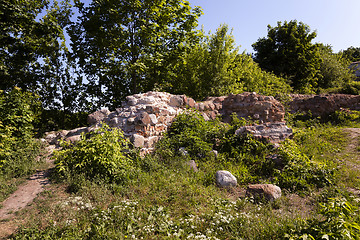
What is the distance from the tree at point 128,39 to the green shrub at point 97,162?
459 centimetres

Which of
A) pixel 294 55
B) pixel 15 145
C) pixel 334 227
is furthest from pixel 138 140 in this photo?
pixel 294 55

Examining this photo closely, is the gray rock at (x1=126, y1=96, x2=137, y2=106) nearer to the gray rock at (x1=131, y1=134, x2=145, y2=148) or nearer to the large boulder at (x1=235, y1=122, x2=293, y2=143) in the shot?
the gray rock at (x1=131, y1=134, x2=145, y2=148)

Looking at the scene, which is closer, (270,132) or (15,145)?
(15,145)

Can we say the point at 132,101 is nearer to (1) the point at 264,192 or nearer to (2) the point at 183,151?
(2) the point at 183,151

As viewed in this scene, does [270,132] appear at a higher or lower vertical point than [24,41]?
lower

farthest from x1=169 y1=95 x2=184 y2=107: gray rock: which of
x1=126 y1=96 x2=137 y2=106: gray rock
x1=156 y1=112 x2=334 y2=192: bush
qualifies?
x1=126 y1=96 x2=137 y2=106: gray rock

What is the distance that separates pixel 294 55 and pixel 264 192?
63.5 ft

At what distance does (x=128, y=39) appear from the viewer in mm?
9750

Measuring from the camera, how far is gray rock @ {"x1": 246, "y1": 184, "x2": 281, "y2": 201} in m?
4.39

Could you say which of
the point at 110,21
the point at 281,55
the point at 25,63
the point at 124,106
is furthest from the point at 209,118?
the point at 281,55

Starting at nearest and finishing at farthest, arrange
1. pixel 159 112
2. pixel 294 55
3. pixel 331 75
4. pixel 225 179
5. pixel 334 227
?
pixel 334 227, pixel 225 179, pixel 159 112, pixel 294 55, pixel 331 75

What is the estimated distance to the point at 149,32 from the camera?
915cm

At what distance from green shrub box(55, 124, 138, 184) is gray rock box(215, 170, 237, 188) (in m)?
1.96

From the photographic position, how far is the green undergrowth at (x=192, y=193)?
324 centimetres
